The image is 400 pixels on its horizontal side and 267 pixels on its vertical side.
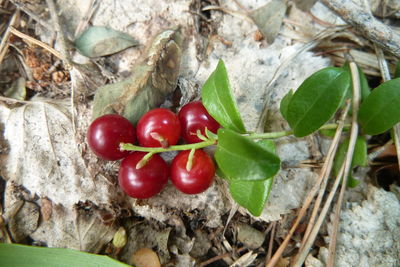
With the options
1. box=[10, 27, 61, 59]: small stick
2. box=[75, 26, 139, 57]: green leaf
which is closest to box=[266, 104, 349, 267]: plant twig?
box=[75, 26, 139, 57]: green leaf

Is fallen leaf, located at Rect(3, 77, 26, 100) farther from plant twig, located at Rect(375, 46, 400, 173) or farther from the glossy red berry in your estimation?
plant twig, located at Rect(375, 46, 400, 173)

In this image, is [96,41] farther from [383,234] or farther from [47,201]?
[383,234]

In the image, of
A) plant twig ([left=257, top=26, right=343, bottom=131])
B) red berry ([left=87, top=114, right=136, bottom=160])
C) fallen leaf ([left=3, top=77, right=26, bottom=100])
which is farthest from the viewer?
fallen leaf ([left=3, top=77, right=26, bottom=100])

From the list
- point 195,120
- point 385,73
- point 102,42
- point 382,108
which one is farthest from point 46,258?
point 385,73

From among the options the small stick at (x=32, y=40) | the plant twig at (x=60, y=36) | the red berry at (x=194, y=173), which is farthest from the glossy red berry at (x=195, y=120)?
the small stick at (x=32, y=40)

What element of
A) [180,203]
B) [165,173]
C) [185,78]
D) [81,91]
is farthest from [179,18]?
[180,203]

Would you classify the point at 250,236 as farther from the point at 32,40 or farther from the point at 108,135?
the point at 32,40
